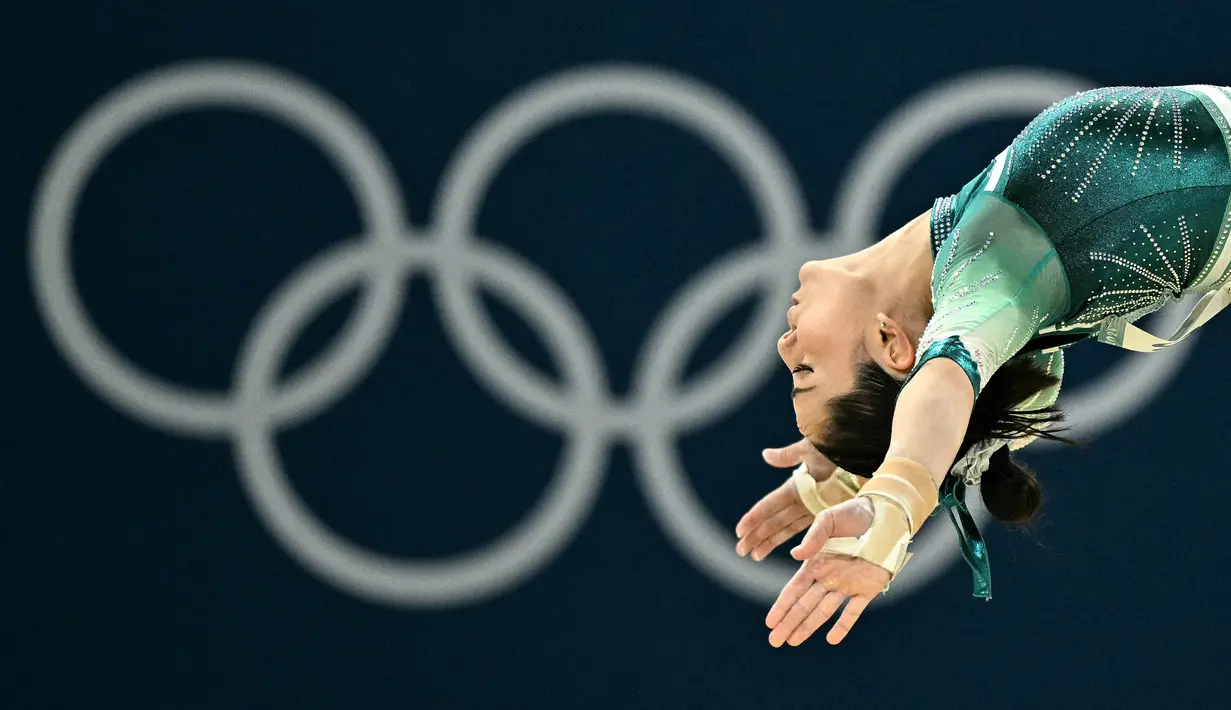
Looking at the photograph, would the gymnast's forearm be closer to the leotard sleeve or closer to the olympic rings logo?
the leotard sleeve

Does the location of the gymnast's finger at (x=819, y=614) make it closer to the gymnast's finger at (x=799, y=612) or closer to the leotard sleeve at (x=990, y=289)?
the gymnast's finger at (x=799, y=612)

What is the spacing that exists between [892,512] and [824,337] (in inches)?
A: 28.5

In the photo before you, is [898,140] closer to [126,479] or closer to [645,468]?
[645,468]

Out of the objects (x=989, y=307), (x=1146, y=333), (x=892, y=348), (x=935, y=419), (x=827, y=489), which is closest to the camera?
(x=935, y=419)

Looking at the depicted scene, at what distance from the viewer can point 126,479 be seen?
453 cm

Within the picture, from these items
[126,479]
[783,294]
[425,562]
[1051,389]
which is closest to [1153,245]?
[1051,389]

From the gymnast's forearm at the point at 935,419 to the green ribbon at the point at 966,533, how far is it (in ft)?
1.94

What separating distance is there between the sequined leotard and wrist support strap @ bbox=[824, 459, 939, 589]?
0.26 metres

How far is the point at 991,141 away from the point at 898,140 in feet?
1.03

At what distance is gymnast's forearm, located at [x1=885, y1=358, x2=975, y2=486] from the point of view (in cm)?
206

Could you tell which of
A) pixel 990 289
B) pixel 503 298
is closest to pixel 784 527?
pixel 990 289

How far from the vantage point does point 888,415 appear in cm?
262

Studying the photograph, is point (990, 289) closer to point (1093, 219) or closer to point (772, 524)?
point (1093, 219)

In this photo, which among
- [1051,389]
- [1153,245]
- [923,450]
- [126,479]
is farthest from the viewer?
[126,479]
